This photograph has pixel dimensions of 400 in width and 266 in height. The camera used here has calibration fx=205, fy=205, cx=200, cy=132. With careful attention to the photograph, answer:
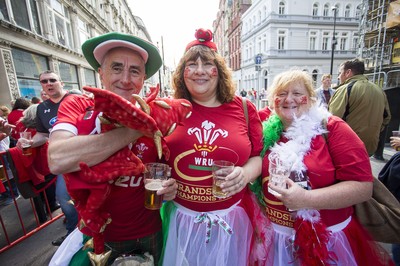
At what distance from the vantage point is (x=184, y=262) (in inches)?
55.1

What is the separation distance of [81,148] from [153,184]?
17.8 inches

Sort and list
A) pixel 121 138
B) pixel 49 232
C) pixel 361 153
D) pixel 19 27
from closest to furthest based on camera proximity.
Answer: pixel 121 138
pixel 361 153
pixel 49 232
pixel 19 27

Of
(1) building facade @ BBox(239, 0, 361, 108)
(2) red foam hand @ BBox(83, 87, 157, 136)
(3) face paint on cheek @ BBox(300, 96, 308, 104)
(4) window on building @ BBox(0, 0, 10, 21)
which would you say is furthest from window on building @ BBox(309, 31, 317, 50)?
(2) red foam hand @ BBox(83, 87, 157, 136)

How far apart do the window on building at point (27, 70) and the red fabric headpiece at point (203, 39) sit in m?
10.3

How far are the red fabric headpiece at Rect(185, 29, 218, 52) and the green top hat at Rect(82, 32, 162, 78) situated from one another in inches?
13.0

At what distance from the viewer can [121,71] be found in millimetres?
1316

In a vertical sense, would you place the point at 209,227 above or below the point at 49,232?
above

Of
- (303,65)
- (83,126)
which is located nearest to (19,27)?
(83,126)

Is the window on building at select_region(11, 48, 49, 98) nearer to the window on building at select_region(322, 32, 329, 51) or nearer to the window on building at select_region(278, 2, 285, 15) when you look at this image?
the window on building at select_region(278, 2, 285, 15)

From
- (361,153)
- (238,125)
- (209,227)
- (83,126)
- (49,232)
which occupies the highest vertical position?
(83,126)

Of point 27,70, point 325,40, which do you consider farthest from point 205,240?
point 325,40

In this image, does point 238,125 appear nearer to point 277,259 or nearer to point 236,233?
point 236,233

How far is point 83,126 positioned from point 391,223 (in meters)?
2.23

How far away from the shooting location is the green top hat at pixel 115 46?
1.26m
